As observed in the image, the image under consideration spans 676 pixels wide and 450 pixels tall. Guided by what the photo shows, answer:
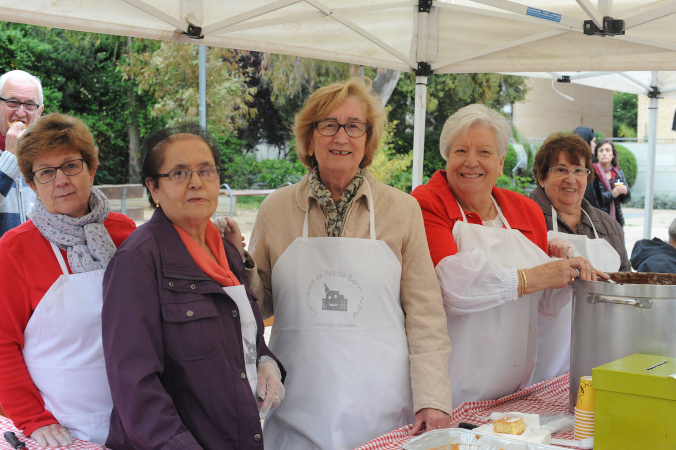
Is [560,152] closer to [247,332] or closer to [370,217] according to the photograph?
[370,217]

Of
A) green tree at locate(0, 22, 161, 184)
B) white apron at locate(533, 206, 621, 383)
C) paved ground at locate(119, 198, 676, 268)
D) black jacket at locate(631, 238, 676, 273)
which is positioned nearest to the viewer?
white apron at locate(533, 206, 621, 383)

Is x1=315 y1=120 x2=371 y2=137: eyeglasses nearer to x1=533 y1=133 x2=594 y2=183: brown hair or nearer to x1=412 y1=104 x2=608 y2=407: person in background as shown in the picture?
x1=412 y1=104 x2=608 y2=407: person in background

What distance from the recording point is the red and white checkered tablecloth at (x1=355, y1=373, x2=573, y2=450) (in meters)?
1.71

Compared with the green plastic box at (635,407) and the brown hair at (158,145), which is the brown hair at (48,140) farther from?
the green plastic box at (635,407)

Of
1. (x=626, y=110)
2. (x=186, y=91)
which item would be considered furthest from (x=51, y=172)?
(x=626, y=110)

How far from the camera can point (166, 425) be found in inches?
54.4

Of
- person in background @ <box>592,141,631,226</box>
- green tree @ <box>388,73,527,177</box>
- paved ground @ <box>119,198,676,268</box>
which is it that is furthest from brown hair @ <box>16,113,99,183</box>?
green tree @ <box>388,73,527,177</box>

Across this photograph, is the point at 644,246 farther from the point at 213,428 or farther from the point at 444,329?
the point at 213,428

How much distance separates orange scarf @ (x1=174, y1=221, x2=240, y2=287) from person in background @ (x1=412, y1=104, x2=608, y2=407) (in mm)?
664

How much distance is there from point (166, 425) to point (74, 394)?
0.37 meters

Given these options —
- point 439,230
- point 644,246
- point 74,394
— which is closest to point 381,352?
point 439,230

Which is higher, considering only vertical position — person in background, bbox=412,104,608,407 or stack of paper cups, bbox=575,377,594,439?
person in background, bbox=412,104,608,407

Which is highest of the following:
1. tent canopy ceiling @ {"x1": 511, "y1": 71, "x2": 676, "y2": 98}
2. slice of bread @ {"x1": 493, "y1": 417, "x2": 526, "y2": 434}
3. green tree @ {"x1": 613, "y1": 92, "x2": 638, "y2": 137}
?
green tree @ {"x1": 613, "y1": 92, "x2": 638, "y2": 137}

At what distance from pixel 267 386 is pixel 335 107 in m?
0.77
